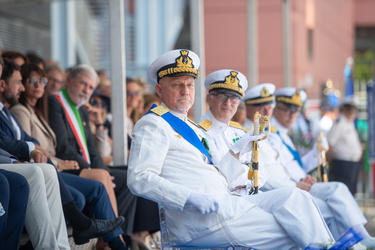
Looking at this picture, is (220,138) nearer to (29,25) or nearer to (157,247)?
(157,247)

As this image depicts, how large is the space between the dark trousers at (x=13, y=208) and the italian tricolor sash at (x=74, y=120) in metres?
2.17

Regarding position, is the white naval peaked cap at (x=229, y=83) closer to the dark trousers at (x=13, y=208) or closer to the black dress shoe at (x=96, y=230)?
the black dress shoe at (x=96, y=230)

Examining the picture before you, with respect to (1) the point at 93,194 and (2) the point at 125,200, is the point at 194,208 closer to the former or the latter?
(1) the point at 93,194

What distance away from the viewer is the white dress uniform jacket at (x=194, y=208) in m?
4.65

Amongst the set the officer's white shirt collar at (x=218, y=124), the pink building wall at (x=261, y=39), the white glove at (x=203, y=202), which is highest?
the pink building wall at (x=261, y=39)

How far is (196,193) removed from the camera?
4.62 m

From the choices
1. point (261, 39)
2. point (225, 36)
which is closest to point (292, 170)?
point (261, 39)

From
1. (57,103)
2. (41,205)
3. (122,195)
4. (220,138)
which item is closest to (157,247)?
(122,195)

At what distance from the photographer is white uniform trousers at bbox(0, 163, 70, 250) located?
5.37 m

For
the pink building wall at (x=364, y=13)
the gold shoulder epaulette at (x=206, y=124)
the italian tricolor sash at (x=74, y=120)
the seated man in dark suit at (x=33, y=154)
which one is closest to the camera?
the seated man in dark suit at (x=33, y=154)

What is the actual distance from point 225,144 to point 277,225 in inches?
56.2

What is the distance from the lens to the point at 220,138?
6.14 metres

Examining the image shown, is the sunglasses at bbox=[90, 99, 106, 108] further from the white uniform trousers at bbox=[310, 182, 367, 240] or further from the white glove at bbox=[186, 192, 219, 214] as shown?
the white glove at bbox=[186, 192, 219, 214]

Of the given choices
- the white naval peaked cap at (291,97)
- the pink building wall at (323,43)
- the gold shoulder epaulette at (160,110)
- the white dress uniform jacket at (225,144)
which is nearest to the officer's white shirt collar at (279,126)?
the white naval peaked cap at (291,97)
